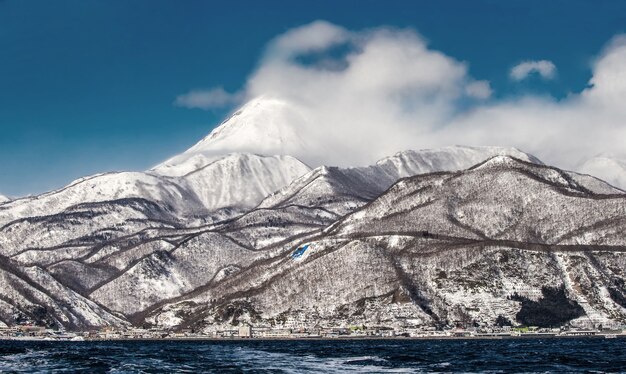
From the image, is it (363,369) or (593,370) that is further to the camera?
(363,369)

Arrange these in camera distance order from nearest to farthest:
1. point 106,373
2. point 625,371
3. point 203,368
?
point 625,371
point 106,373
point 203,368

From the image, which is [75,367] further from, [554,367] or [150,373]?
[554,367]

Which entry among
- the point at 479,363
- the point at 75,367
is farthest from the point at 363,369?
the point at 75,367

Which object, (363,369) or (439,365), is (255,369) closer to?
(363,369)

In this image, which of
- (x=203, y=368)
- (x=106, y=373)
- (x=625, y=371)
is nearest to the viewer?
(x=625, y=371)

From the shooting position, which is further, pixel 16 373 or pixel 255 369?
pixel 255 369

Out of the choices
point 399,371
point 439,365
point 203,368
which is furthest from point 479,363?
point 203,368

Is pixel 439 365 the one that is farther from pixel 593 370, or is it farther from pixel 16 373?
pixel 16 373
